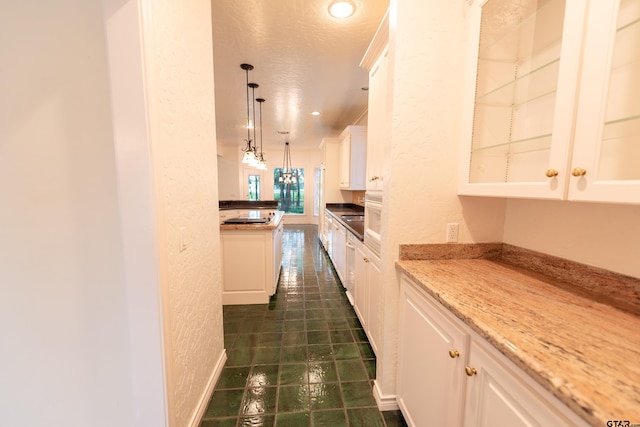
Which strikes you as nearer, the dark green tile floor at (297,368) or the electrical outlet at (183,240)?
the electrical outlet at (183,240)

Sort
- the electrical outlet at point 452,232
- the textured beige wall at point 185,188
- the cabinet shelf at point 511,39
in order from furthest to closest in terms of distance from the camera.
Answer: the electrical outlet at point 452,232, the cabinet shelf at point 511,39, the textured beige wall at point 185,188

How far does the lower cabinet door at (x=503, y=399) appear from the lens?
0.59 metres

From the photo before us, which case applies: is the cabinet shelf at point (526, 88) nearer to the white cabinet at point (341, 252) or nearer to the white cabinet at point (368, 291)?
the white cabinet at point (368, 291)

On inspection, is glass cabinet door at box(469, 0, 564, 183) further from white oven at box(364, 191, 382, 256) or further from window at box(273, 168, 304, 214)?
window at box(273, 168, 304, 214)

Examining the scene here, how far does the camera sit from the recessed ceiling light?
178 cm

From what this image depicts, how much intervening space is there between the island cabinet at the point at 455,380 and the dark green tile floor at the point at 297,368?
0.39 meters

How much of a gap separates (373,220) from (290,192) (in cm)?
687

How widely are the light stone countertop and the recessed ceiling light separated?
6.36 feet

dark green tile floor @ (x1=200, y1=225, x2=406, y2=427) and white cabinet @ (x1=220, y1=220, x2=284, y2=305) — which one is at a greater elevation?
white cabinet @ (x1=220, y1=220, x2=284, y2=305)

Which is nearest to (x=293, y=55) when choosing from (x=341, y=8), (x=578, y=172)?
(x=341, y=8)

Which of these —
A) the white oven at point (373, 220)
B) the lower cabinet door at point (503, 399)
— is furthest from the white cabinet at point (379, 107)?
the lower cabinet door at point (503, 399)

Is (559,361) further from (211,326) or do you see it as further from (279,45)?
(279,45)

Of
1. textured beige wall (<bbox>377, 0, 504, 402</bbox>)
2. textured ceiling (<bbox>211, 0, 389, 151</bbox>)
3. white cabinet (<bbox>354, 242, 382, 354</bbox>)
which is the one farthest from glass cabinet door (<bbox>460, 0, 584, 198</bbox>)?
textured ceiling (<bbox>211, 0, 389, 151</bbox>)

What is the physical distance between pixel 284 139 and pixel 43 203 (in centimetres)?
609
